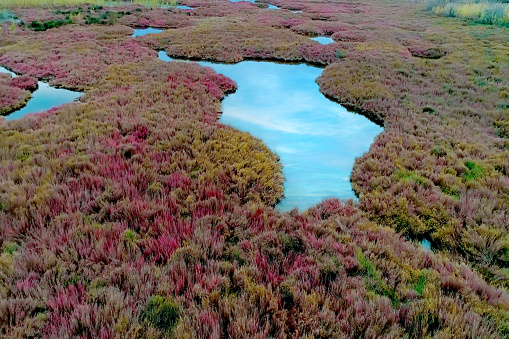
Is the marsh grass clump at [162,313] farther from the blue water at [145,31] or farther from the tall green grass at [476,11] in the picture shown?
the tall green grass at [476,11]

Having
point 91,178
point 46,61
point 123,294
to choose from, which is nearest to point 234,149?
point 91,178

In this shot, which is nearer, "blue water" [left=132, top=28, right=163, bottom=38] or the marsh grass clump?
the marsh grass clump

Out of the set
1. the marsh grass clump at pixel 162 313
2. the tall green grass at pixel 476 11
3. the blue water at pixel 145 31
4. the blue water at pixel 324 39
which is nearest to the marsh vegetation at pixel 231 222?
the marsh grass clump at pixel 162 313

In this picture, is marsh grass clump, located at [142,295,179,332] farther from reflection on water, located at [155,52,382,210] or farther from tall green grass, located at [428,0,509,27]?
tall green grass, located at [428,0,509,27]

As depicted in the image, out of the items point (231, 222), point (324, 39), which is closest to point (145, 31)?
point (324, 39)

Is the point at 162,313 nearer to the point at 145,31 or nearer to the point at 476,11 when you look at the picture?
the point at 145,31

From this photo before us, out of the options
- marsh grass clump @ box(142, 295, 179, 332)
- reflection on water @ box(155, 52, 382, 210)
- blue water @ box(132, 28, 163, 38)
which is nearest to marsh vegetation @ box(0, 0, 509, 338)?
marsh grass clump @ box(142, 295, 179, 332)
